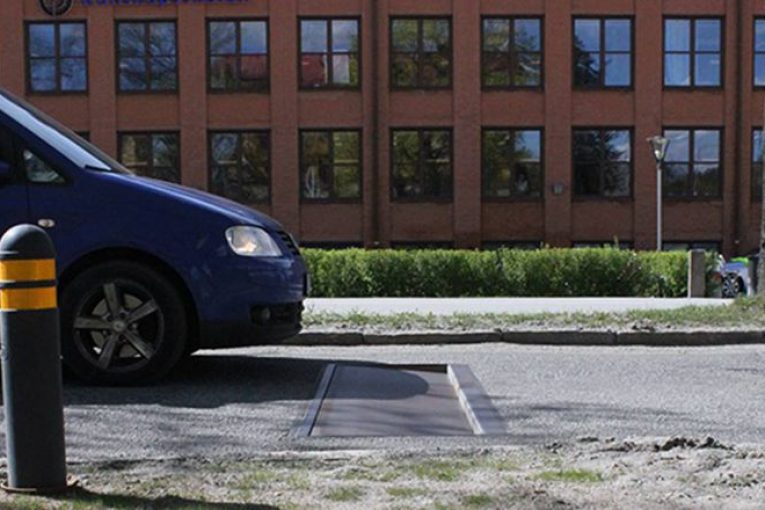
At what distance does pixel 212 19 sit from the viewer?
28234 millimetres

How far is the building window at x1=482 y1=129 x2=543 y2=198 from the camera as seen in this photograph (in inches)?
1116

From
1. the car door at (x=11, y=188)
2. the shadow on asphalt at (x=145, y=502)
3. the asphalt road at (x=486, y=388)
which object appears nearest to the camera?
the shadow on asphalt at (x=145, y=502)

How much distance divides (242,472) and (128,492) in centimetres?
53

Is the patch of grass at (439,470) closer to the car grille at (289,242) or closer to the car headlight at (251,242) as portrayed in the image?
the car headlight at (251,242)

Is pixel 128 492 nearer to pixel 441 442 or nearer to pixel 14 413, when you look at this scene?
pixel 14 413

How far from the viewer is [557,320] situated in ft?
34.0

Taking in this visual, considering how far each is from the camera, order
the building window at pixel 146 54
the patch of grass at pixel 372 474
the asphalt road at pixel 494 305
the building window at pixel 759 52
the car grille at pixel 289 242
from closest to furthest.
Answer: the patch of grass at pixel 372 474 → the car grille at pixel 289 242 → the asphalt road at pixel 494 305 → the building window at pixel 146 54 → the building window at pixel 759 52

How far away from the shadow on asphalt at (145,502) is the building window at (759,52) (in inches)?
1148

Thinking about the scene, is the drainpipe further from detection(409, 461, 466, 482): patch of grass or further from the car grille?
detection(409, 461, 466, 482): patch of grass

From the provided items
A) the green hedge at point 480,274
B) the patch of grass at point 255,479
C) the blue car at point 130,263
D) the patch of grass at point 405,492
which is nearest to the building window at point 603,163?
the green hedge at point 480,274

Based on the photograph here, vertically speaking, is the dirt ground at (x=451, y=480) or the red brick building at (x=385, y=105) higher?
the red brick building at (x=385, y=105)

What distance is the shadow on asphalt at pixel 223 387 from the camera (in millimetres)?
5848

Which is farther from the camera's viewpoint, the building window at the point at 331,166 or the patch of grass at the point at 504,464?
the building window at the point at 331,166

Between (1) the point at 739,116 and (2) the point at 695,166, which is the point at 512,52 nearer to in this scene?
(2) the point at 695,166
